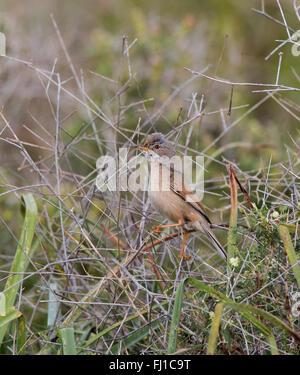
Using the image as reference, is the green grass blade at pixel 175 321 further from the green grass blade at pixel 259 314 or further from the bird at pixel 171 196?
the bird at pixel 171 196

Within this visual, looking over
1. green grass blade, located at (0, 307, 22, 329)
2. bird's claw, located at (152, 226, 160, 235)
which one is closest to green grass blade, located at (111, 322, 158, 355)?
green grass blade, located at (0, 307, 22, 329)

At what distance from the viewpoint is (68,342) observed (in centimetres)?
342

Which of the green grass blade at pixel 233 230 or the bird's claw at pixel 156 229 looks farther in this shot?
the bird's claw at pixel 156 229

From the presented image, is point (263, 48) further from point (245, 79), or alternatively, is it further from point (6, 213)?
point (6, 213)

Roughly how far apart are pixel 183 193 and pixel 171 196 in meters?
0.12

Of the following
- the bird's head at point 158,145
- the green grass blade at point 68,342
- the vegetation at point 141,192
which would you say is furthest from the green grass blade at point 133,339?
the bird's head at point 158,145

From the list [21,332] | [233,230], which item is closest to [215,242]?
[233,230]

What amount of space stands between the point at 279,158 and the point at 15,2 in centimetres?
647

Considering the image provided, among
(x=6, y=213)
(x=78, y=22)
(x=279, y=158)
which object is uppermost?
(x=78, y=22)

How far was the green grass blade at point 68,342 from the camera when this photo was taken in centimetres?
339

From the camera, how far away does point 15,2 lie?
10.6 meters

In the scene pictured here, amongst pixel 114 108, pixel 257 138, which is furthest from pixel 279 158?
pixel 114 108

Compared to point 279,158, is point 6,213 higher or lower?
lower
